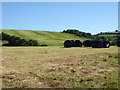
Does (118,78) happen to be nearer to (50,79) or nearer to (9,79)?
(50,79)

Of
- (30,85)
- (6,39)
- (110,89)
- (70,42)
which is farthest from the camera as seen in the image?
(6,39)

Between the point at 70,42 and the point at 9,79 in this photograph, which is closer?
the point at 9,79

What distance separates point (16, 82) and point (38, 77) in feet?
6.45

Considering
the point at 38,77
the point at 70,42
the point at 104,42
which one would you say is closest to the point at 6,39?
the point at 70,42

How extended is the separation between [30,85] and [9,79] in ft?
7.44

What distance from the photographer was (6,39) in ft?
311

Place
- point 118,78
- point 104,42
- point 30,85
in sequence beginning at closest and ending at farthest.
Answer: point 30,85
point 118,78
point 104,42

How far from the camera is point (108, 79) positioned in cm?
1232

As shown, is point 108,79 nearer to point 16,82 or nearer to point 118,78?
point 118,78

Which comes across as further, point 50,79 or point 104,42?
point 104,42

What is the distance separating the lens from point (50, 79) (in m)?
12.6

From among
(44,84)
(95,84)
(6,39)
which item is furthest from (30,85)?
(6,39)

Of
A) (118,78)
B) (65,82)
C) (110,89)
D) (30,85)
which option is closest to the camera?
(110,89)

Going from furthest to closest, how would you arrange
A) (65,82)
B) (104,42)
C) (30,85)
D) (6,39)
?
(6,39) → (104,42) → (65,82) → (30,85)
